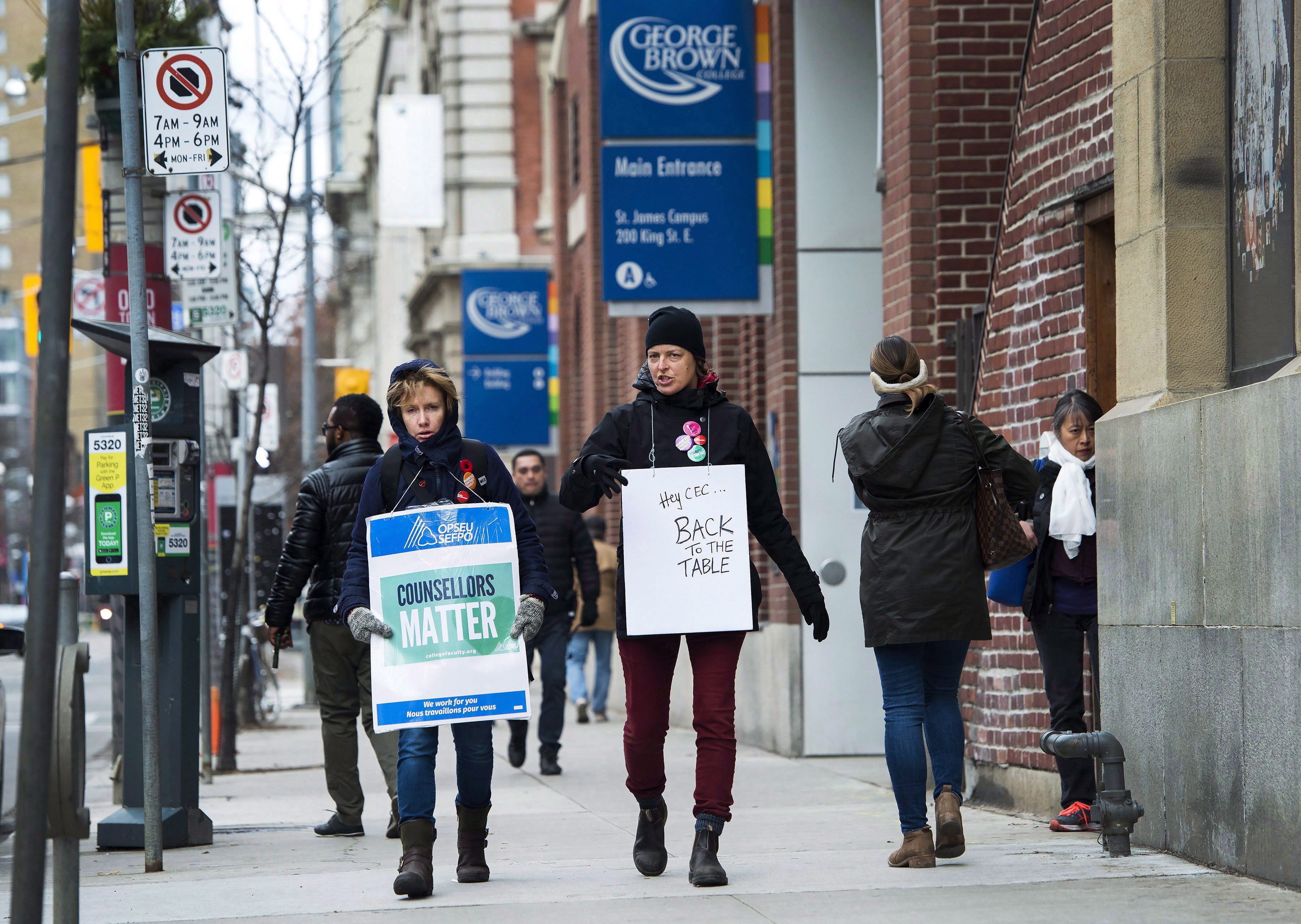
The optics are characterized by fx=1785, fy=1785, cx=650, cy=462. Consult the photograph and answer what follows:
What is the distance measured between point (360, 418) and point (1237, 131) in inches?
166

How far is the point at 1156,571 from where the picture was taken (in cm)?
682

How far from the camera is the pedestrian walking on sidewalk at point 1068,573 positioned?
7.61 m

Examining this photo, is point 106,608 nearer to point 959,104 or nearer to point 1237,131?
point 959,104

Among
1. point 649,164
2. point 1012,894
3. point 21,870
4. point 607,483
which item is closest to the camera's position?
point 21,870

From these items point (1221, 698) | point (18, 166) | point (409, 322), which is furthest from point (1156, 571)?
point (18, 166)

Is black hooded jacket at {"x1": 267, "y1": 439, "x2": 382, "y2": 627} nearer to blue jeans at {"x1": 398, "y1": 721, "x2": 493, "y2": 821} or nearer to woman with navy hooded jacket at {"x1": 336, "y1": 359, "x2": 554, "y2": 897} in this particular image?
woman with navy hooded jacket at {"x1": 336, "y1": 359, "x2": 554, "y2": 897}

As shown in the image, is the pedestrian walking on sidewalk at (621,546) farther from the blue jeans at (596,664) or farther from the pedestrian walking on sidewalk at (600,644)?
the blue jeans at (596,664)

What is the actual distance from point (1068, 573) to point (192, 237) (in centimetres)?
499

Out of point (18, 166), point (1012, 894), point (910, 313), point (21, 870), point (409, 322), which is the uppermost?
point (18, 166)

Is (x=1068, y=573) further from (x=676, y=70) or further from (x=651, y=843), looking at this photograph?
(x=676, y=70)

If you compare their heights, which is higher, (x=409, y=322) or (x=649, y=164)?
(x=409, y=322)

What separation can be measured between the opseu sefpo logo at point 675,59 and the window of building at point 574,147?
9387mm

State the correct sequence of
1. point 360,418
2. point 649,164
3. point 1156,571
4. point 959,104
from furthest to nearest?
point 649,164
point 959,104
point 360,418
point 1156,571

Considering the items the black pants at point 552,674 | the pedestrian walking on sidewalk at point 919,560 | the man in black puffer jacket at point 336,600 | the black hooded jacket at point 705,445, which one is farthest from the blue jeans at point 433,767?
the black pants at point 552,674
